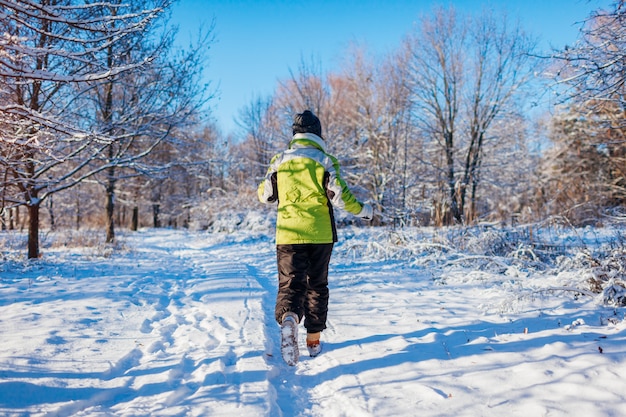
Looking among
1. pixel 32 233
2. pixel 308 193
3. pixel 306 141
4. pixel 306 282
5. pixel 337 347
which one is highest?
pixel 306 141

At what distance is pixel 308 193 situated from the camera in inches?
129

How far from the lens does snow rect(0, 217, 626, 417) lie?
2.26 m

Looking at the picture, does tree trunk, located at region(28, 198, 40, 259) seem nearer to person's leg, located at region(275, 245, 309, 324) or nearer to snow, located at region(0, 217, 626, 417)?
snow, located at region(0, 217, 626, 417)

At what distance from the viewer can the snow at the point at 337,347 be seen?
2.26m

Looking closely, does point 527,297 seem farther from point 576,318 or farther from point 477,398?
point 477,398

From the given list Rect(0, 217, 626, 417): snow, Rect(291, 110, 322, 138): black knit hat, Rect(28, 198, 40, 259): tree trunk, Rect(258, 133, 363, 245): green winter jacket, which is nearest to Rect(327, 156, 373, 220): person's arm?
Rect(258, 133, 363, 245): green winter jacket

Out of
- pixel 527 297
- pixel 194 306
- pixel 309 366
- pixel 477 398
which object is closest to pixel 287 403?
pixel 309 366

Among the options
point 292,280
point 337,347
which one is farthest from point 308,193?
point 337,347

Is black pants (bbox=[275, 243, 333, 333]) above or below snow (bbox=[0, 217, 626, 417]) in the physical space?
above

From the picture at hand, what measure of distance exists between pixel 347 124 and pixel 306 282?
1566 cm

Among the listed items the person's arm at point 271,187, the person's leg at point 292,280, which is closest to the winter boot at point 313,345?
the person's leg at point 292,280

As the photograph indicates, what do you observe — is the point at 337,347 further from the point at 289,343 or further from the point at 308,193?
the point at 308,193

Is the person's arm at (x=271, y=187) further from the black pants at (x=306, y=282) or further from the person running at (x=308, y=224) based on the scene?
the black pants at (x=306, y=282)

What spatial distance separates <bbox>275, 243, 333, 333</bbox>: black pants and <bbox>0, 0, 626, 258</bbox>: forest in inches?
85.9
